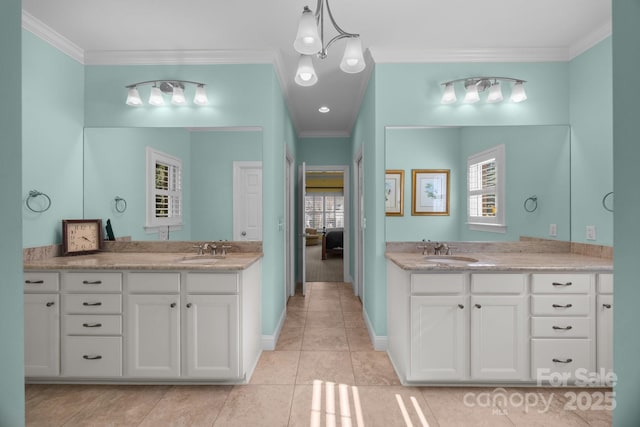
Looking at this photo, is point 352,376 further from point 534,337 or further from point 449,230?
point 449,230

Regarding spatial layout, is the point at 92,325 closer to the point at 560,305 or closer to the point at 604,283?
the point at 560,305

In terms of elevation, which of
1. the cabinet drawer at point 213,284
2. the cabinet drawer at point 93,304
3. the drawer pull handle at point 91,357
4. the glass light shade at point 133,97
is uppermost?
the glass light shade at point 133,97

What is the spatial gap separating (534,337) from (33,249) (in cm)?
365

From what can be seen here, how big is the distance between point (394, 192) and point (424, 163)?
0.37 m

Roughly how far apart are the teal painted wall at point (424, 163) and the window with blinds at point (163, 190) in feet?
6.20

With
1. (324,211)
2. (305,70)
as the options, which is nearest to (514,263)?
(305,70)

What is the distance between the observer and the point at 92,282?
2.29 metres

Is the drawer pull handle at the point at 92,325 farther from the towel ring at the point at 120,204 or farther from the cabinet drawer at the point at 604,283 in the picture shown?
the cabinet drawer at the point at 604,283

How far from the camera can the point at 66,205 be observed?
2.81 metres

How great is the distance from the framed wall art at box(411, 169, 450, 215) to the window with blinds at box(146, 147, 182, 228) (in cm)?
212

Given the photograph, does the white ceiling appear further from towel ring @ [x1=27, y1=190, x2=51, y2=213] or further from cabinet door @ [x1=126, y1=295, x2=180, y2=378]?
cabinet door @ [x1=126, y1=295, x2=180, y2=378]

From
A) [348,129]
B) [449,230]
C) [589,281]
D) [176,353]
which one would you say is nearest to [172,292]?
[176,353]

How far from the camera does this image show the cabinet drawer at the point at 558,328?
2236 millimetres

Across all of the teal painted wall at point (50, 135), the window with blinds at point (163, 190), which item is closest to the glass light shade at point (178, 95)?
the window with blinds at point (163, 190)
